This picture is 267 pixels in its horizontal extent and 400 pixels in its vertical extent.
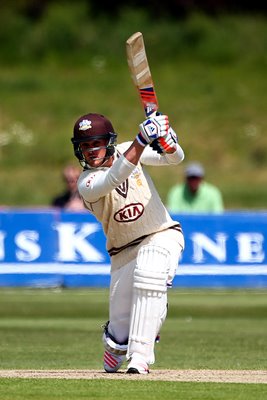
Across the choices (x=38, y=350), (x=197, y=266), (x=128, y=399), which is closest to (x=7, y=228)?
(x=197, y=266)

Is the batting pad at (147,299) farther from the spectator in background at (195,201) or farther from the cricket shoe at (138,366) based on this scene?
the spectator in background at (195,201)

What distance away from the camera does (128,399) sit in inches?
243

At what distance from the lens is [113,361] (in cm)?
768

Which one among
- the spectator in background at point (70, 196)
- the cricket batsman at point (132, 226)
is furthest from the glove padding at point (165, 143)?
the spectator in background at point (70, 196)

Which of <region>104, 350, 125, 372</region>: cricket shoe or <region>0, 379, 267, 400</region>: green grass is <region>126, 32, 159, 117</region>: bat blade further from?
<region>0, 379, 267, 400</region>: green grass

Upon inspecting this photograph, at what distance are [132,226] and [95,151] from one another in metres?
0.52

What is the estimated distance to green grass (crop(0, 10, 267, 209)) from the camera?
94.3ft

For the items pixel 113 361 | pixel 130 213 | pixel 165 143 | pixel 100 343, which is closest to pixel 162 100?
pixel 100 343

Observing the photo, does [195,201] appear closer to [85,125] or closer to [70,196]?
[70,196]

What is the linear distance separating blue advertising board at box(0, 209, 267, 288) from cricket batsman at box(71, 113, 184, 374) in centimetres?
843

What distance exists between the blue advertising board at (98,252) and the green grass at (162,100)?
978 cm

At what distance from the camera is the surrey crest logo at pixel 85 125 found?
7453mm

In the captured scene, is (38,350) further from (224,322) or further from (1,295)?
(1,295)

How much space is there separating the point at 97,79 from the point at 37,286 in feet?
57.2
